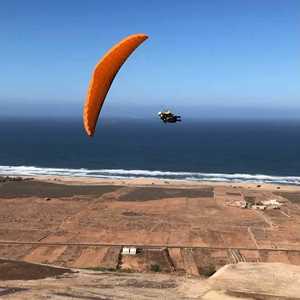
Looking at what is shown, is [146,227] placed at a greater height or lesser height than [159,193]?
lesser

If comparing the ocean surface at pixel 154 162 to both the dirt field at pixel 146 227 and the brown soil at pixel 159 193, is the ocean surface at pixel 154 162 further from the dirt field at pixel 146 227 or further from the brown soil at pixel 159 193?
the dirt field at pixel 146 227

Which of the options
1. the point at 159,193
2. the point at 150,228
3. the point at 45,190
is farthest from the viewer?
the point at 45,190

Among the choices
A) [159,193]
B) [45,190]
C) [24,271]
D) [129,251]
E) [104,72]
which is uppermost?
[104,72]

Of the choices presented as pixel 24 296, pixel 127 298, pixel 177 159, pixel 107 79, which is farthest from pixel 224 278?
pixel 177 159

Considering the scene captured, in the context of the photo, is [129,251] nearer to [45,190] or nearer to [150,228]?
[150,228]

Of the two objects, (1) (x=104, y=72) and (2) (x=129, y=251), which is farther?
(2) (x=129, y=251)

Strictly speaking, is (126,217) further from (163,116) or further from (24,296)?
(163,116)

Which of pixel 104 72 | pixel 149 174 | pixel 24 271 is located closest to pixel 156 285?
pixel 24 271
